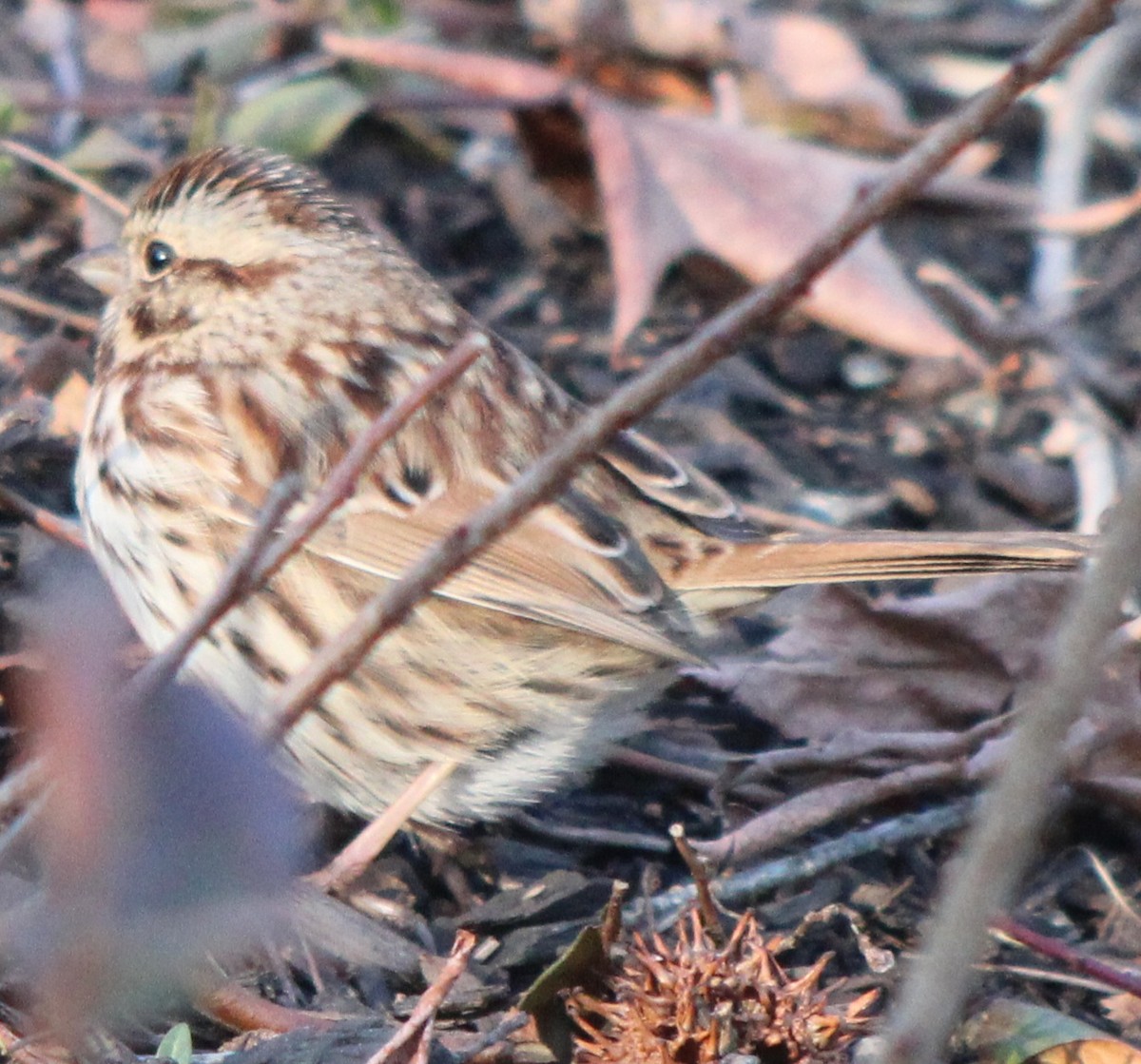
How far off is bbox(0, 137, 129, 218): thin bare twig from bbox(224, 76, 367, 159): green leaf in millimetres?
393

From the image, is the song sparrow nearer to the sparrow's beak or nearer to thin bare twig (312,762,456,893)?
thin bare twig (312,762,456,893)

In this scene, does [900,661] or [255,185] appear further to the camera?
[900,661]

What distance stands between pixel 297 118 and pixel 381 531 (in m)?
2.03

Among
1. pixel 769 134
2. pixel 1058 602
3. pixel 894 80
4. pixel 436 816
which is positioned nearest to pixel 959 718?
pixel 1058 602

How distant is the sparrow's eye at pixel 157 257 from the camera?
3.64m

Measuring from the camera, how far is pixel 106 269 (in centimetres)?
380

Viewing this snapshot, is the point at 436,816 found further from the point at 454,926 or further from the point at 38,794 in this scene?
the point at 38,794

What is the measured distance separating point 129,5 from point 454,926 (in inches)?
138

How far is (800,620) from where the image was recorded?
375 cm

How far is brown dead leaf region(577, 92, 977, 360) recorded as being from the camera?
15.7ft

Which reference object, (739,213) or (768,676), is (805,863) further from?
(739,213)

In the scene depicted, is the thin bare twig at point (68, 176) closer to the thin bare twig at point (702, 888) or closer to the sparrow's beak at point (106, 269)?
the sparrow's beak at point (106, 269)

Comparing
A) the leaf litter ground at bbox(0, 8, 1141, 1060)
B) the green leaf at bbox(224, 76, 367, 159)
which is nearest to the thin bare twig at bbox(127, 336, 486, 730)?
the leaf litter ground at bbox(0, 8, 1141, 1060)

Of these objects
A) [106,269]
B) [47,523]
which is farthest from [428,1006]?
[106,269]
